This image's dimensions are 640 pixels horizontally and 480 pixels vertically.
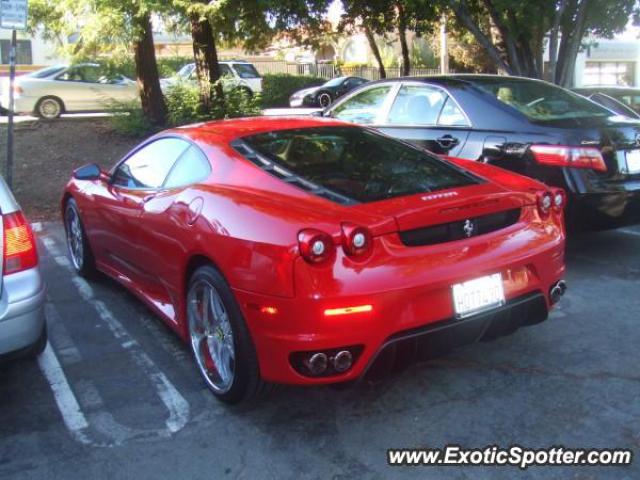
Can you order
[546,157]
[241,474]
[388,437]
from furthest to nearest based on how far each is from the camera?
[546,157], [388,437], [241,474]

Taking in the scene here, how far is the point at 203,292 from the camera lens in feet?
11.7

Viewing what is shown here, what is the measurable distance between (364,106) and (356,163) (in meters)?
3.17

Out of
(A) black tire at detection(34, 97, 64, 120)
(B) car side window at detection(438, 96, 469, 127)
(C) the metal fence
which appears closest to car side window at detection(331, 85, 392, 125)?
(B) car side window at detection(438, 96, 469, 127)

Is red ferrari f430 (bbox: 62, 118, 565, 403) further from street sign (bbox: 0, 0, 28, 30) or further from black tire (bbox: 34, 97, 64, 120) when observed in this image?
black tire (bbox: 34, 97, 64, 120)

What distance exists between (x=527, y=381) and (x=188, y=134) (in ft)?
8.06

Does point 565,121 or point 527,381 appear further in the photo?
point 565,121

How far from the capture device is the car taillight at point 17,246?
3471 millimetres

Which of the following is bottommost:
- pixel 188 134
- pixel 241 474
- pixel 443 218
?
pixel 241 474

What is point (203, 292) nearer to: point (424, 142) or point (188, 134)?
point (188, 134)

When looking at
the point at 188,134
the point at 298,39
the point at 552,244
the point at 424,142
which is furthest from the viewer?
the point at 298,39

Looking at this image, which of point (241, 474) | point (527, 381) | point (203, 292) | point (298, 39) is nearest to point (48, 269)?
point (203, 292)

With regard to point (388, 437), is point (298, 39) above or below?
above

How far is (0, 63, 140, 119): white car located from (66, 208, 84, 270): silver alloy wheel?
1252 cm

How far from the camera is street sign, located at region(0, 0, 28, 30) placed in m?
7.82
